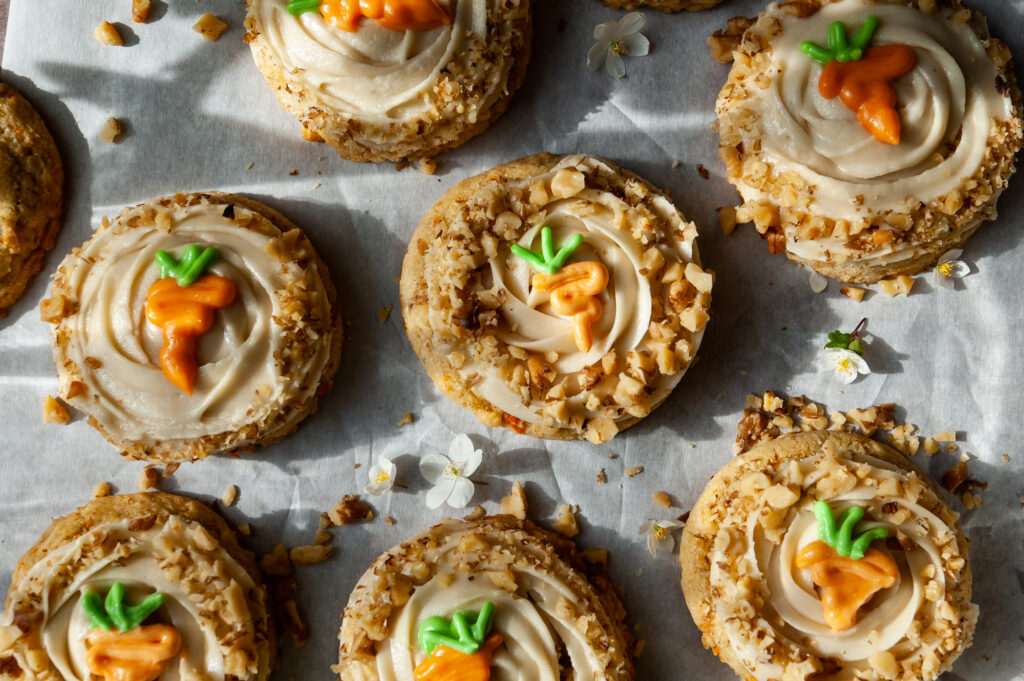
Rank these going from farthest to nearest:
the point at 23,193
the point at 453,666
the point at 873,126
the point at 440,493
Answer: the point at 440,493
the point at 23,193
the point at 873,126
the point at 453,666

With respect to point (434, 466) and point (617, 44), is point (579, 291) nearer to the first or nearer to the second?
point (434, 466)

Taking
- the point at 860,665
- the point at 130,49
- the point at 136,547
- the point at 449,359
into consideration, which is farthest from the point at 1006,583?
the point at 130,49

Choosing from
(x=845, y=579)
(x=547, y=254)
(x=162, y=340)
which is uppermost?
(x=547, y=254)

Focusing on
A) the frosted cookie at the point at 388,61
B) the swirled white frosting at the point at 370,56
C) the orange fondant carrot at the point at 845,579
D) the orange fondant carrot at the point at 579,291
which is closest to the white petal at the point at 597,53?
the frosted cookie at the point at 388,61

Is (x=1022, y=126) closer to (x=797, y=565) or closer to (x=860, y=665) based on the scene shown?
(x=797, y=565)

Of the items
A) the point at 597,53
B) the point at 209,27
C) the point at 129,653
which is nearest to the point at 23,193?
the point at 209,27

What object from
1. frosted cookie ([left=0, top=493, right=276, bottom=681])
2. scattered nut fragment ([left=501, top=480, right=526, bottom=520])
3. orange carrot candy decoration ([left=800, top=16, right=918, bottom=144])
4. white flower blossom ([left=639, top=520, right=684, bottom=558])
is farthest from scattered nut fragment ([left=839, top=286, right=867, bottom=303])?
frosted cookie ([left=0, top=493, right=276, bottom=681])

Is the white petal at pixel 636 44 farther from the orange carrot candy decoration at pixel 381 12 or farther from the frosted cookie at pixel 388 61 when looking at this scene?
the orange carrot candy decoration at pixel 381 12
